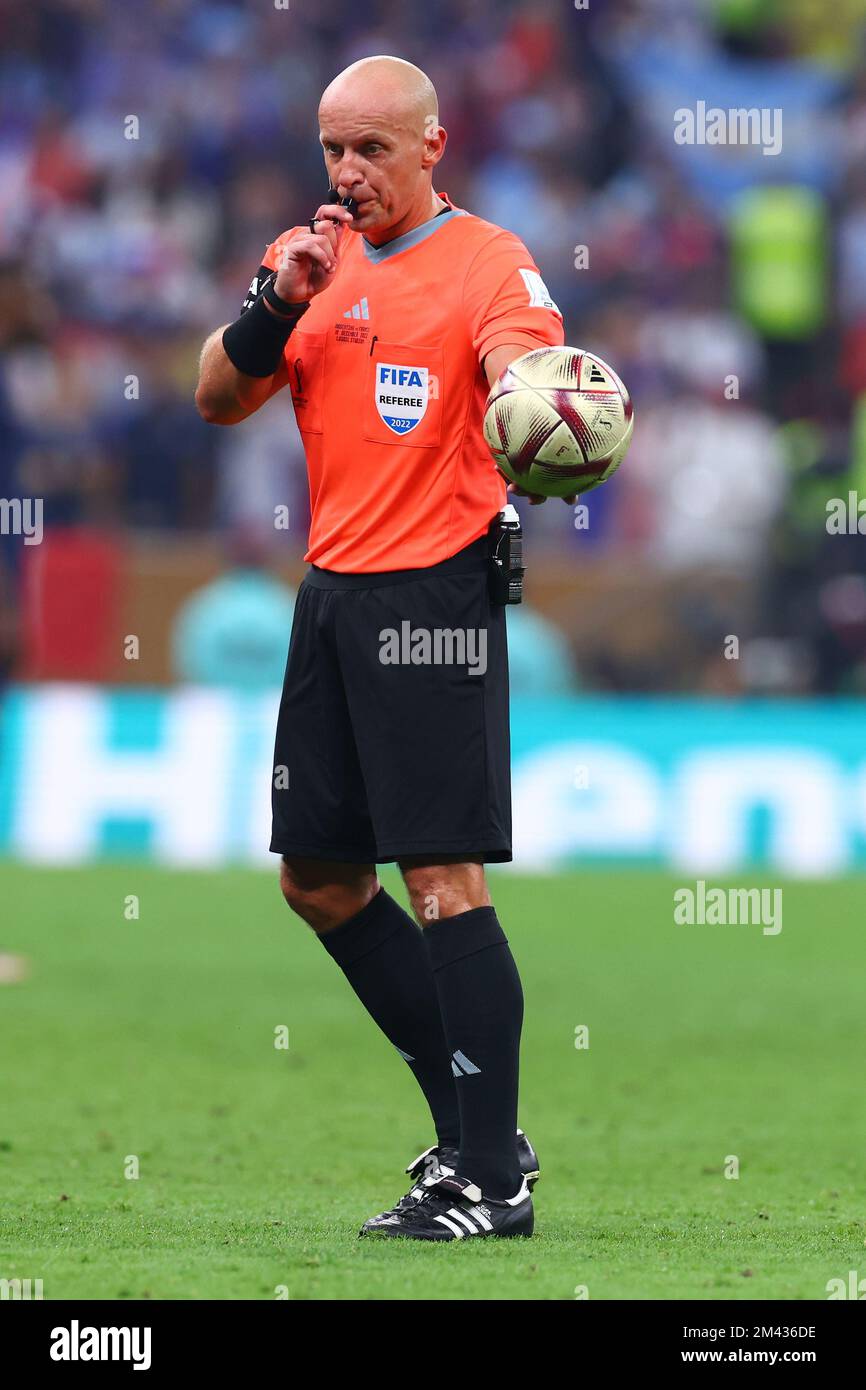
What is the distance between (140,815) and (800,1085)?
5.84 meters

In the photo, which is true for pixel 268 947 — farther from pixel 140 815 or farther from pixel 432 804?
pixel 432 804

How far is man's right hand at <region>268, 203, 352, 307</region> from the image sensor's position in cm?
470

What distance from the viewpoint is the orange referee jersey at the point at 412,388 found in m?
4.80

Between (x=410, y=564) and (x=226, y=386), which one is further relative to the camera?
(x=226, y=386)

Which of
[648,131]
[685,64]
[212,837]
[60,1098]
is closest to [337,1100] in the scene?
[60,1098]

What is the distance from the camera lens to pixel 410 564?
15.9 ft

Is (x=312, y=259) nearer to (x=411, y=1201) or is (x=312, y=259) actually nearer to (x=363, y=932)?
(x=363, y=932)

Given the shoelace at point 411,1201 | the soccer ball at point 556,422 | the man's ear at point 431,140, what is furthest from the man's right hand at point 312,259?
the shoelace at point 411,1201

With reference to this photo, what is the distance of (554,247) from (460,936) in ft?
42.2

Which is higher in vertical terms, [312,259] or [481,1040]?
[312,259]

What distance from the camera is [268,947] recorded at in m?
10.4

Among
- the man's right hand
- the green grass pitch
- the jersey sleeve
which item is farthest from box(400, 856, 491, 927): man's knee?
the man's right hand

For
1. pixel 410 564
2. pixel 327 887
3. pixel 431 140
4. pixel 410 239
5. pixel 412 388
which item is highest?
pixel 431 140

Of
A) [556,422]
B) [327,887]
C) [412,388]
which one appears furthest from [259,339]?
[327,887]
